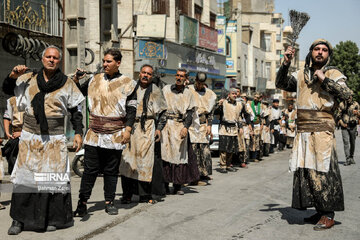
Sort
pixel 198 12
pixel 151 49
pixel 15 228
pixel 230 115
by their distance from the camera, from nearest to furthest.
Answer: pixel 15 228 < pixel 230 115 < pixel 151 49 < pixel 198 12

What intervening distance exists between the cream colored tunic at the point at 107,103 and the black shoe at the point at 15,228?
1368 mm

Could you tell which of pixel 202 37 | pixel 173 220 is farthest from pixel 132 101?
pixel 202 37

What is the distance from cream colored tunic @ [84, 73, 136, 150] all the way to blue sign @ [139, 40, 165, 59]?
20268 millimetres

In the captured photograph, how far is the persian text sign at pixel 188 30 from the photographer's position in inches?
1245

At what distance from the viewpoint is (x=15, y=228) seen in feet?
19.0

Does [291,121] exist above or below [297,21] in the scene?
below

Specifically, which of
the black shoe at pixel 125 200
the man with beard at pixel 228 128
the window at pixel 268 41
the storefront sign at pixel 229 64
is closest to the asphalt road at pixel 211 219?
the black shoe at pixel 125 200

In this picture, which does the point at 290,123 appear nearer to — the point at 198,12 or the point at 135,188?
the point at 135,188

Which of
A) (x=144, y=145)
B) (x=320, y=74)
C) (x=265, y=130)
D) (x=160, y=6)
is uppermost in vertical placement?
(x=160, y=6)

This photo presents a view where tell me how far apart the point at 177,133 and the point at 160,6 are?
867 inches

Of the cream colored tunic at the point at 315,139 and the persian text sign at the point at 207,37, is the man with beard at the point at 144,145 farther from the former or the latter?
the persian text sign at the point at 207,37

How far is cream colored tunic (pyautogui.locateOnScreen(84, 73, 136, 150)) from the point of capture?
6.71 metres

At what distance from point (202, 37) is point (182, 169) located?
1065 inches

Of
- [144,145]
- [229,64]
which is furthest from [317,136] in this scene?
[229,64]
